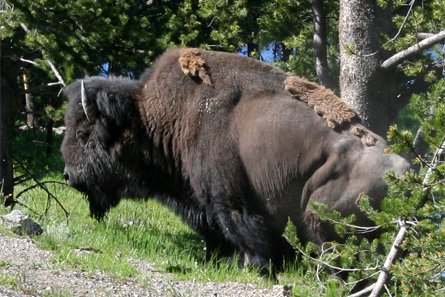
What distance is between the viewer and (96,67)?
12.1 m

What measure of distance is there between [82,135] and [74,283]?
3389mm

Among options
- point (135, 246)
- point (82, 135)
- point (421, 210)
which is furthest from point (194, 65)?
point (421, 210)

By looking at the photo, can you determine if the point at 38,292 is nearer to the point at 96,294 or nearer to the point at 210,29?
the point at 96,294

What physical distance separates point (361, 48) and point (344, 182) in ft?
9.18

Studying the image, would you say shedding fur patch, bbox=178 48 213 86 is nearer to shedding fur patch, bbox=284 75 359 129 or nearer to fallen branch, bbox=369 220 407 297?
shedding fur patch, bbox=284 75 359 129

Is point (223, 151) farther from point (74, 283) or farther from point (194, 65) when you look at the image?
point (74, 283)

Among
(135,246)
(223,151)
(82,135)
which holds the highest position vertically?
(223,151)

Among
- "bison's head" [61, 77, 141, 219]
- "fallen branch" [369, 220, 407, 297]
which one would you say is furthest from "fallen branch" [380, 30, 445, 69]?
"fallen branch" [369, 220, 407, 297]

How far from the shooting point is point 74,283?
7.16 m

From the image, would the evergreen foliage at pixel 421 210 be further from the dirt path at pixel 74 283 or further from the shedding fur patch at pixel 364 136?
the shedding fur patch at pixel 364 136

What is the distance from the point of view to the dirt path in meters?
6.78

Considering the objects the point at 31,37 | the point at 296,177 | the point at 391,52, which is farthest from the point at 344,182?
the point at 31,37

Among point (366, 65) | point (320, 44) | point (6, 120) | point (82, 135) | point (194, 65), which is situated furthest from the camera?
point (6, 120)

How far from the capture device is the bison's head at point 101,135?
10.1 m
